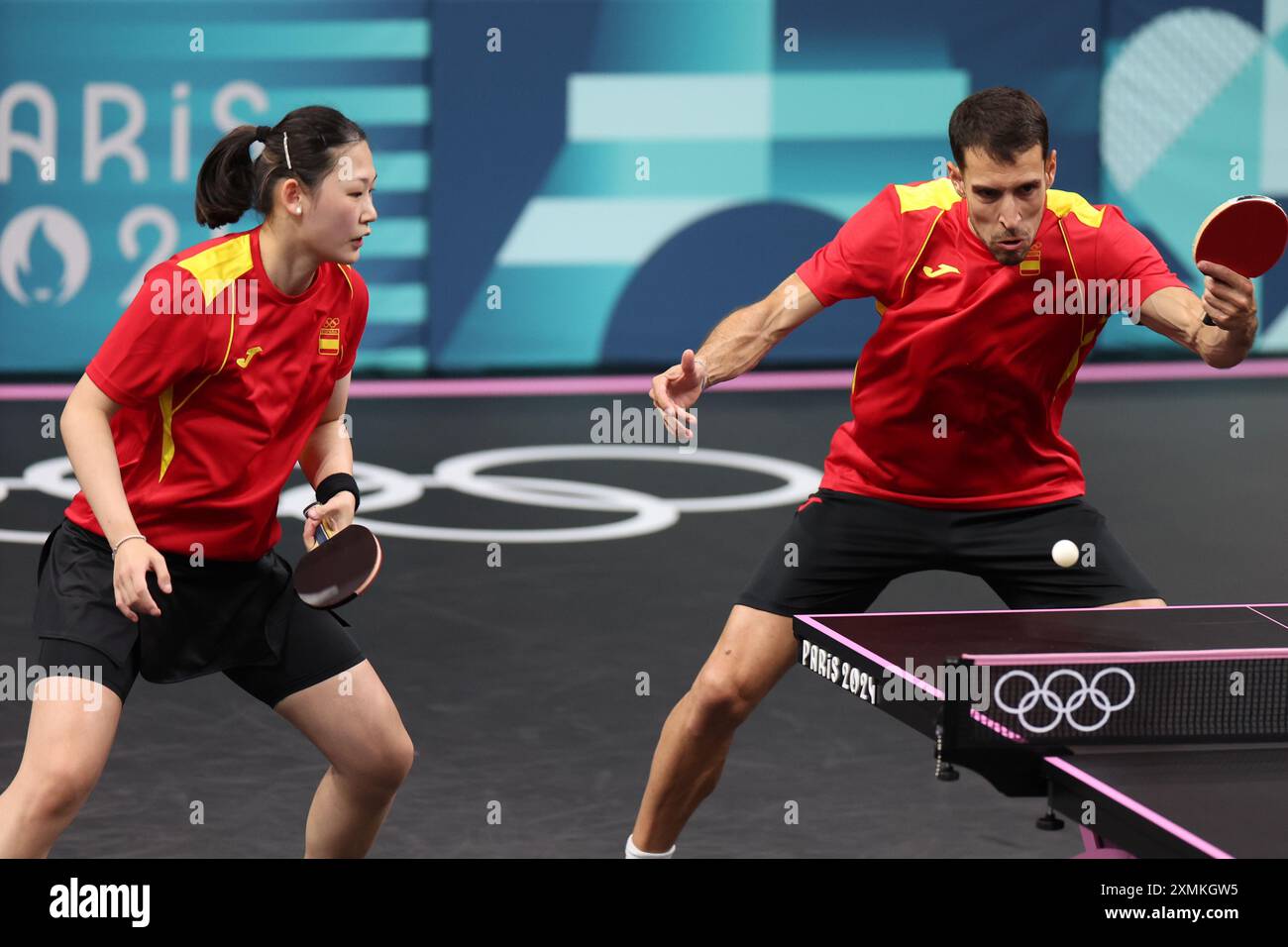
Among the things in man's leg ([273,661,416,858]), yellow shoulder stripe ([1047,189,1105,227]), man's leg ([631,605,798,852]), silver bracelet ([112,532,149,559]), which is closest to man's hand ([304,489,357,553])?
man's leg ([273,661,416,858])

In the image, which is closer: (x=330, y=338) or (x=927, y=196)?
(x=330, y=338)

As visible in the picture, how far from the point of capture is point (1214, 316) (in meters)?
4.69

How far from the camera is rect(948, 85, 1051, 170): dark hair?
4.91m

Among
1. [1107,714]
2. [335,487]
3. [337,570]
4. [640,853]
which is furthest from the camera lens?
[640,853]

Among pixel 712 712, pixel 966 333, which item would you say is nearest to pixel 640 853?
pixel 712 712

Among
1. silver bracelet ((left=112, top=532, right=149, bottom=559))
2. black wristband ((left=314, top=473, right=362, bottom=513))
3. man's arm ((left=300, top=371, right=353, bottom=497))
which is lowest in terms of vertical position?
silver bracelet ((left=112, top=532, right=149, bottom=559))

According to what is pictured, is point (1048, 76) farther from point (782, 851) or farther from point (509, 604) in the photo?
point (782, 851)

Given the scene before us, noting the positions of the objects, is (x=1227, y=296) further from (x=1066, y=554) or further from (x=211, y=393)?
(x=211, y=393)

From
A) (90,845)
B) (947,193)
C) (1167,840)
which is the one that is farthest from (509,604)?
(1167,840)

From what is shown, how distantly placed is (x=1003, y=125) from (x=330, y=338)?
5.41 ft

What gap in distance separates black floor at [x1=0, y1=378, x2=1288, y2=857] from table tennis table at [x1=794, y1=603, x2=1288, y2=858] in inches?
59.4

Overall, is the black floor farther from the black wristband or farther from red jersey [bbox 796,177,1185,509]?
the black wristband

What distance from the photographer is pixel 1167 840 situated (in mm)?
3266

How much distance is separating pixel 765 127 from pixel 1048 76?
1.90 m
